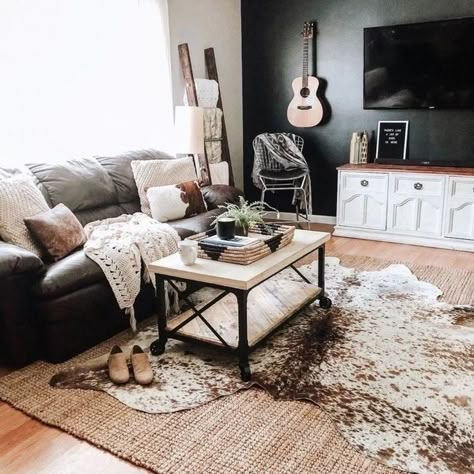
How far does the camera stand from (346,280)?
11.7 feet

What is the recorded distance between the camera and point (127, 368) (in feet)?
7.66

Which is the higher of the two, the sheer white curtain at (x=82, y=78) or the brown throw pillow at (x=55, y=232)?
the sheer white curtain at (x=82, y=78)

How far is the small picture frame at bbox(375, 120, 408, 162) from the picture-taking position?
4.73m

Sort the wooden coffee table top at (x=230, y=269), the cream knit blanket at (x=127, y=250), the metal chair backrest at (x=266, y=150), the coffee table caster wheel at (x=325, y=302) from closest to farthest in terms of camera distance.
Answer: the wooden coffee table top at (x=230, y=269)
the cream knit blanket at (x=127, y=250)
the coffee table caster wheel at (x=325, y=302)
the metal chair backrest at (x=266, y=150)

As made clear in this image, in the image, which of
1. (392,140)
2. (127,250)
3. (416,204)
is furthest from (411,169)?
(127,250)

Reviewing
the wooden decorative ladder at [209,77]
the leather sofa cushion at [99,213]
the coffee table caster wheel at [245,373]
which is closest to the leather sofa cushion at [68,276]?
the leather sofa cushion at [99,213]

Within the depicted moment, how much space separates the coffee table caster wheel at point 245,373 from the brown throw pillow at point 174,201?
153cm

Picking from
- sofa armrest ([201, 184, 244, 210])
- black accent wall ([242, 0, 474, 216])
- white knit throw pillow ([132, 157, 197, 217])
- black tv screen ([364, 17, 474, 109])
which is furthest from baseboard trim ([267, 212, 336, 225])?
white knit throw pillow ([132, 157, 197, 217])

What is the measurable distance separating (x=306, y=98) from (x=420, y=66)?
109 cm

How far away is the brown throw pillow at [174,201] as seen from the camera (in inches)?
139

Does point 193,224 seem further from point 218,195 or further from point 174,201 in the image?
point 218,195

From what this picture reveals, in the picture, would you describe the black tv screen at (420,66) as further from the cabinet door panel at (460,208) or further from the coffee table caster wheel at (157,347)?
the coffee table caster wheel at (157,347)

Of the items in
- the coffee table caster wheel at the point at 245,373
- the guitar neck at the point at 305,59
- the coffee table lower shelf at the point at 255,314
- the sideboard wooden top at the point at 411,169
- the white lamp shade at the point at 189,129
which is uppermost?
the guitar neck at the point at 305,59

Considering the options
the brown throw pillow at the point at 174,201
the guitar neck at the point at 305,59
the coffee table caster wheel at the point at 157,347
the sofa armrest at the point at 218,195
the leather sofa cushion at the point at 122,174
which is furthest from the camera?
the guitar neck at the point at 305,59
